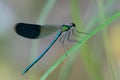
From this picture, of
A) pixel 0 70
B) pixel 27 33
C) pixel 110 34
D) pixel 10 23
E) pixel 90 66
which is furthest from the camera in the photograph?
pixel 10 23

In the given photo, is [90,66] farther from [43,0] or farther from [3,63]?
[43,0]

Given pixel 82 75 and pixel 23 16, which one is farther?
pixel 23 16

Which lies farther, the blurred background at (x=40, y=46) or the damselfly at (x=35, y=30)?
the blurred background at (x=40, y=46)

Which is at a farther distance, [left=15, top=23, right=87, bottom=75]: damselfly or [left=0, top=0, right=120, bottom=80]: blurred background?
[left=0, top=0, right=120, bottom=80]: blurred background

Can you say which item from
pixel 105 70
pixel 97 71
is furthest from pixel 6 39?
pixel 97 71

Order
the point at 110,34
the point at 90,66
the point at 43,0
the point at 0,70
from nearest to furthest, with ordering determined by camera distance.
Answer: the point at 90,66 → the point at 0,70 → the point at 110,34 → the point at 43,0

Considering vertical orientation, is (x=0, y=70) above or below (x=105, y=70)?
above

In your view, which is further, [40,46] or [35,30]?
[40,46]

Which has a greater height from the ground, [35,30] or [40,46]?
[35,30]

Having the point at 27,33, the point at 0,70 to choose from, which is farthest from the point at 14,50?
the point at 27,33

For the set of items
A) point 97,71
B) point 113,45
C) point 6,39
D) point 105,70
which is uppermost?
point 6,39
